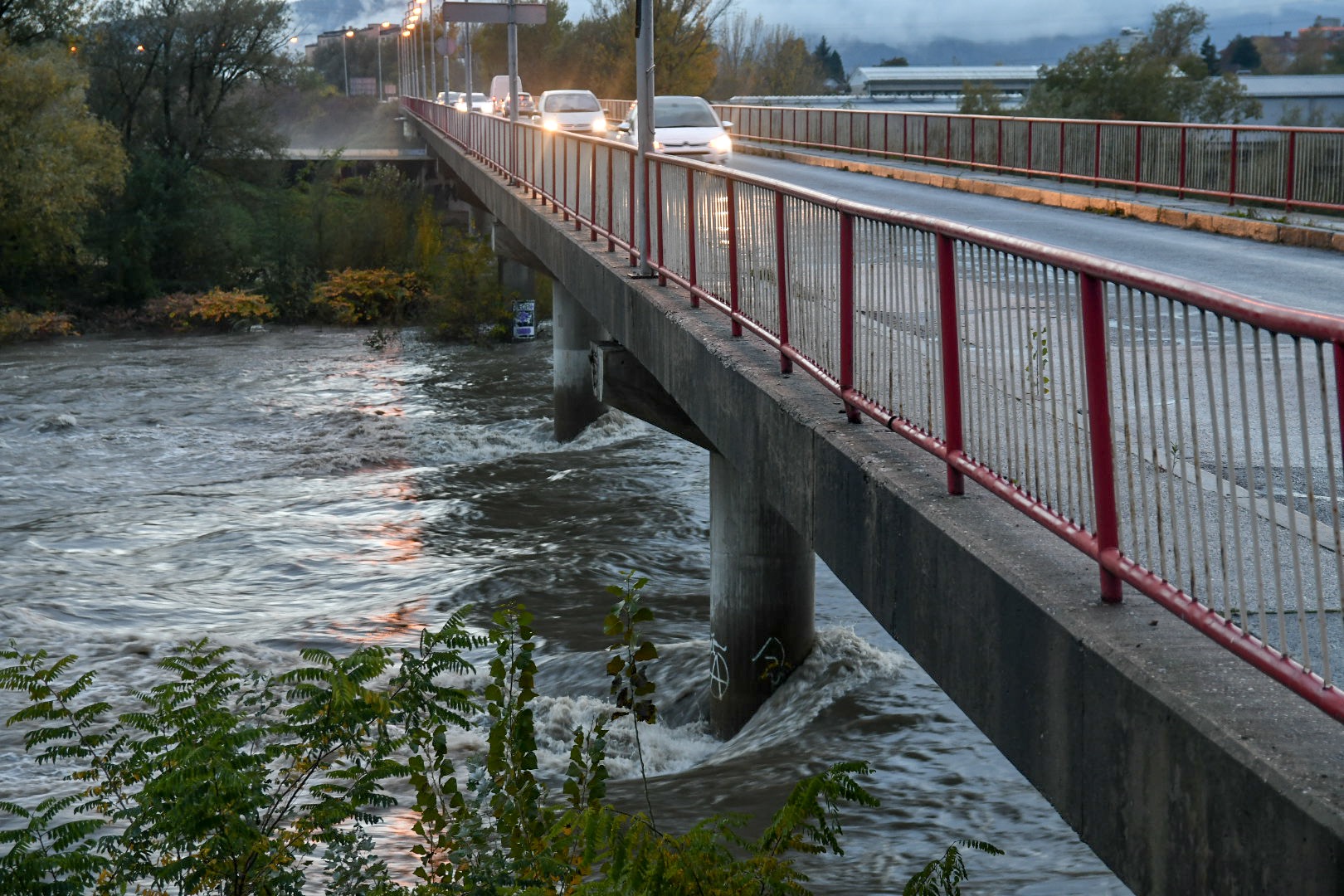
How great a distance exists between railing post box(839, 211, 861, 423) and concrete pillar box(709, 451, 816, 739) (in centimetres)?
466

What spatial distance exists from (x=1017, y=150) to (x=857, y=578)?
79.9 ft

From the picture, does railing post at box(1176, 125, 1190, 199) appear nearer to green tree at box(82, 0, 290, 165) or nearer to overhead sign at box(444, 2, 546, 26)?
overhead sign at box(444, 2, 546, 26)

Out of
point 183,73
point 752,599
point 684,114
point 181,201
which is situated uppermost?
point 183,73

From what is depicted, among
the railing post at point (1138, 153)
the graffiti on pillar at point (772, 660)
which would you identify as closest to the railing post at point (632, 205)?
the graffiti on pillar at point (772, 660)

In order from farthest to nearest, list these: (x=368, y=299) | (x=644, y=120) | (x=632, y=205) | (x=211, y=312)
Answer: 1. (x=368, y=299)
2. (x=211, y=312)
3. (x=632, y=205)
4. (x=644, y=120)

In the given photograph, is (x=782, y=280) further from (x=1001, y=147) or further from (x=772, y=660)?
(x=1001, y=147)

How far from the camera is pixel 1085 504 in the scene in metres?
4.27

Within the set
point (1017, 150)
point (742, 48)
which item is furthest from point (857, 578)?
point (742, 48)

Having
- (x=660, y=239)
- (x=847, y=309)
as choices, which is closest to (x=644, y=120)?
(x=660, y=239)

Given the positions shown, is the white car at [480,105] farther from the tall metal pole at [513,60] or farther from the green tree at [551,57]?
the tall metal pole at [513,60]

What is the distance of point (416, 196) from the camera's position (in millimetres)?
56750

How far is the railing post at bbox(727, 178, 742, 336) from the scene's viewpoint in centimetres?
910

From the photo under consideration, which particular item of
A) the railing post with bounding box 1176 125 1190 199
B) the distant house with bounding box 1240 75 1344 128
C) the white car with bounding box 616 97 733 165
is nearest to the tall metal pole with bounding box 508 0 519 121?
the white car with bounding box 616 97 733 165

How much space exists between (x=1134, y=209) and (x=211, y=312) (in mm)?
26937
